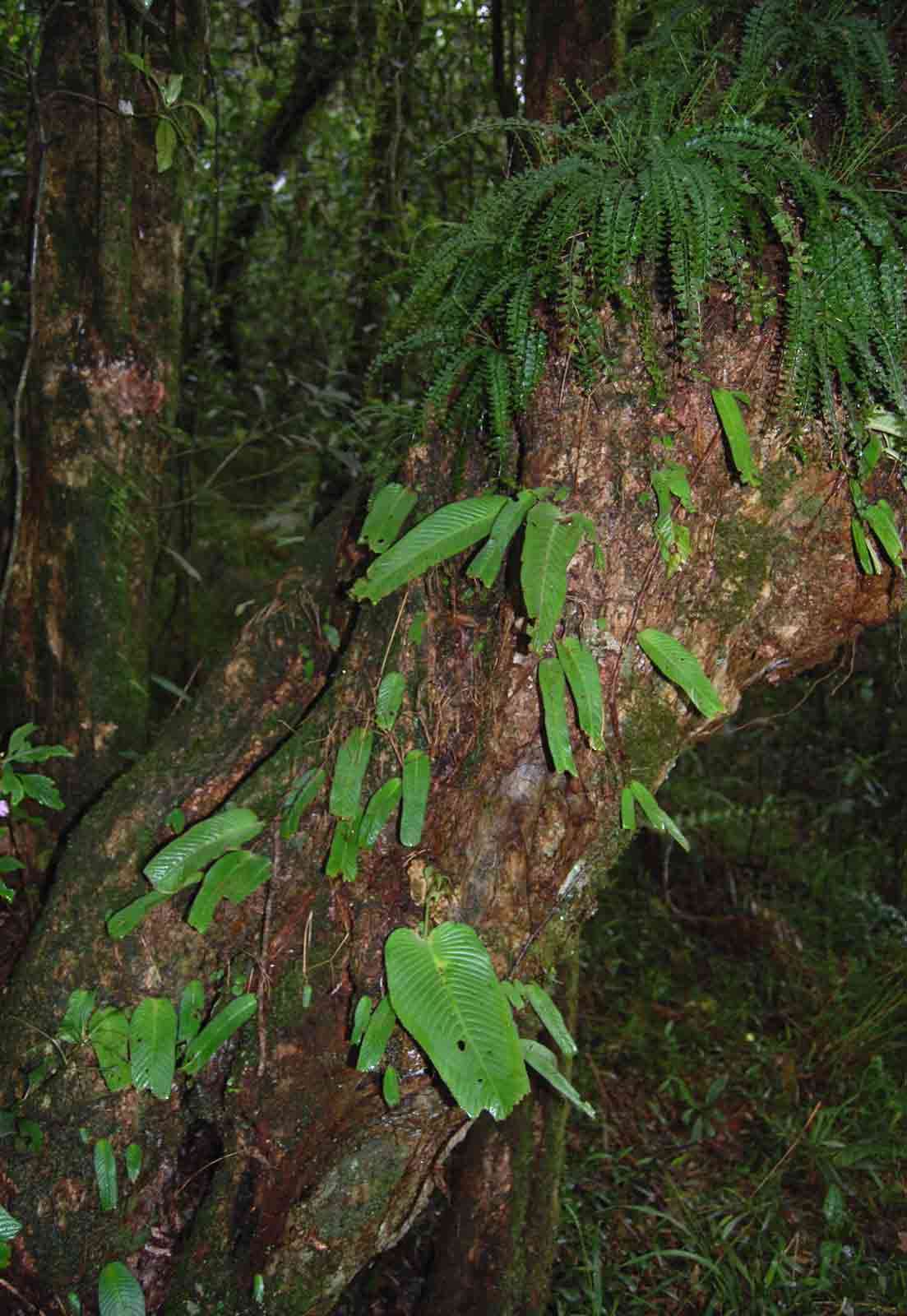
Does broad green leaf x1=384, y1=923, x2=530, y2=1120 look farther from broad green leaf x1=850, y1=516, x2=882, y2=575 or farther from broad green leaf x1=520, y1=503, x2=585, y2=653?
broad green leaf x1=850, y1=516, x2=882, y2=575

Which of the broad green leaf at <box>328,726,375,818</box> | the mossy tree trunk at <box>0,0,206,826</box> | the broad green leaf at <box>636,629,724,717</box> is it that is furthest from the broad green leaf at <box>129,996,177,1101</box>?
the broad green leaf at <box>636,629,724,717</box>

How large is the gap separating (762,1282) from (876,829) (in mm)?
2973

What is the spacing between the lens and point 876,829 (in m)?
5.34

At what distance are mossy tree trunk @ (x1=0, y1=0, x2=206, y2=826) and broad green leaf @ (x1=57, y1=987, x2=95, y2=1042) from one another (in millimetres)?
684

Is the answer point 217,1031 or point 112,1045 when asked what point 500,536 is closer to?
point 217,1031

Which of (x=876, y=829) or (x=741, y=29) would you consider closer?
(x=741, y=29)

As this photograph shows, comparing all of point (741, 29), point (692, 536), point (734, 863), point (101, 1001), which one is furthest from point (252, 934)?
point (734, 863)

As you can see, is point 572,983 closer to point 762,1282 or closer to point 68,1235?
point 762,1282

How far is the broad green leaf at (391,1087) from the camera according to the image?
1.73 m

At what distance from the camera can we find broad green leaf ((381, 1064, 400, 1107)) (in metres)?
1.73

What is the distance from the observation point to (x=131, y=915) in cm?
184

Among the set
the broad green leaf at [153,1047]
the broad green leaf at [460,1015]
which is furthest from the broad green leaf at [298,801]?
the broad green leaf at [153,1047]

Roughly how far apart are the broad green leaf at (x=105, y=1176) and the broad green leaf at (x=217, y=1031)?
0.67ft

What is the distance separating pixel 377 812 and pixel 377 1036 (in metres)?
0.39
